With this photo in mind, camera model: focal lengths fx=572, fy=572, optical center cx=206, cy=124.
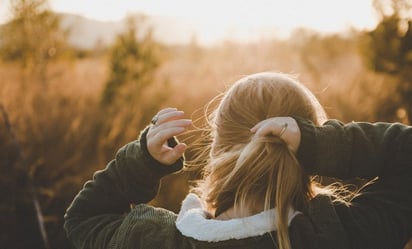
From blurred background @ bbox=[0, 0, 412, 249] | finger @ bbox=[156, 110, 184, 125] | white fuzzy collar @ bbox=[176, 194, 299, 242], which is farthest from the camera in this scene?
blurred background @ bbox=[0, 0, 412, 249]

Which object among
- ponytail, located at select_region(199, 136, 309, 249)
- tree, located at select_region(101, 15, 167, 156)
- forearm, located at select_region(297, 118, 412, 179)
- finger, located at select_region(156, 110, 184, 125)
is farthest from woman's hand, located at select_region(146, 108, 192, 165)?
tree, located at select_region(101, 15, 167, 156)

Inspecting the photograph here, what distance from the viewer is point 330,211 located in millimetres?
1279

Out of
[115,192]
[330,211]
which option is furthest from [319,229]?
[115,192]

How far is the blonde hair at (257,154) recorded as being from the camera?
51.2 inches

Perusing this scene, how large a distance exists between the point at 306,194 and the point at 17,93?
4.50 meters

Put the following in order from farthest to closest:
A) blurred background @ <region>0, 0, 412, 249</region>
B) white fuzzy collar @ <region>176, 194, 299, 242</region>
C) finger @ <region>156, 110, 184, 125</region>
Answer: blurred background @ <region>0, 0, 412, 249</region> → finger @ <region>156, 110, 184, 125</region> → white fuzzy collar @ <region>176, 194, 299, 242</region>

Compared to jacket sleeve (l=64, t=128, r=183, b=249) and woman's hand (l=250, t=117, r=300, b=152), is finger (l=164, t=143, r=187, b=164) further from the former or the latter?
woman's hand (l=250, t=117, r=300, b=152)

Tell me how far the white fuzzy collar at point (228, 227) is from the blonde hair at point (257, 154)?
23 millimetres

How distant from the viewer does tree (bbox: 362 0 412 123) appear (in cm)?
638

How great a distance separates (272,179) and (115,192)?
438mm

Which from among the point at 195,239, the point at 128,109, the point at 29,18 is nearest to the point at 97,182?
the point at 195,239

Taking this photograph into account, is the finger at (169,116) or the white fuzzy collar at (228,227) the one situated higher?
the finger at (169,116)

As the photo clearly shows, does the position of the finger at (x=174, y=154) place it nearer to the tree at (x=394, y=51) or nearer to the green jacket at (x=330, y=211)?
the green jacket at (x=330, y=211)

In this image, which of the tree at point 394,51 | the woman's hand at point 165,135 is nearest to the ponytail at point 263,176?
the woman's hand at point 165,135
